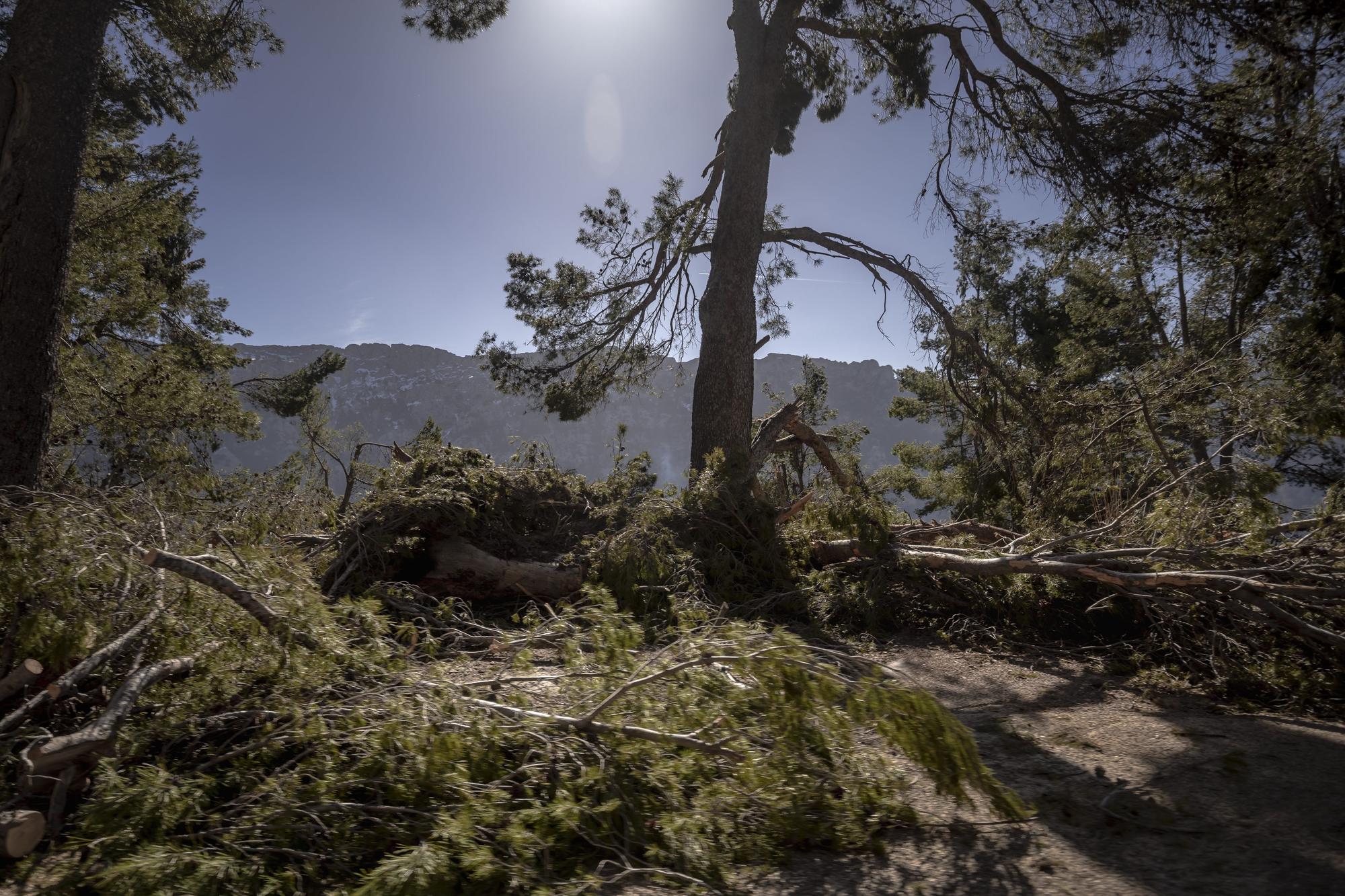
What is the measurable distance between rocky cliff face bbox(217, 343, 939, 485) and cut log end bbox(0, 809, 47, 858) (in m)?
92.3

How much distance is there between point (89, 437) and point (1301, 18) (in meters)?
12.4

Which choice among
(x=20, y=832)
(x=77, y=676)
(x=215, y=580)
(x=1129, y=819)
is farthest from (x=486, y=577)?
(x=1129, y=819)

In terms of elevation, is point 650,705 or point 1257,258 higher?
point 1257,258

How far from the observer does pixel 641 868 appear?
1825 millimetres

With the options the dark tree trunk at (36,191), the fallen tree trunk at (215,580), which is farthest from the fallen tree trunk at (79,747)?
the dark tree trunk at (36,191)

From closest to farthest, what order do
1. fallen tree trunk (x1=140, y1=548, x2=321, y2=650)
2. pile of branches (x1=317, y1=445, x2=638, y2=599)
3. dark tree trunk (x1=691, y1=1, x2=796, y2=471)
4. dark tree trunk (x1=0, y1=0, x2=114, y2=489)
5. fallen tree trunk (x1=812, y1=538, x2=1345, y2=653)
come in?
1. fallen tree trunk (x1=140, y1=548, x2=321, y2=650)
2. fallen tree trunk (x1=812, y1=538, x2=1345, y2=653)
3. dark tree trunk (x1=0, y1=0, x2=114, y2=489)
4. pile of branches (x1=317, y1=445, x2=638, y2=599)
5. dark tree trunk (x1=691, y1=1, x2=796, y2=471)

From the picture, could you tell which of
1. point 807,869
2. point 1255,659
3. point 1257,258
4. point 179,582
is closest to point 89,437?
point 179,582

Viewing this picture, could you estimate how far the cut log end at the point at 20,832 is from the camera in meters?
1.74

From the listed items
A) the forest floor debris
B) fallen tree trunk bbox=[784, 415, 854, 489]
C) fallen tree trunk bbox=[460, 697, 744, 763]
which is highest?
fallen tree trunk bbox=[784, 415, 854, 489]

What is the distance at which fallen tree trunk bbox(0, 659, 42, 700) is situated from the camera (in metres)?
2.31

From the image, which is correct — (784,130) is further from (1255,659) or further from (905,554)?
(1255,659)

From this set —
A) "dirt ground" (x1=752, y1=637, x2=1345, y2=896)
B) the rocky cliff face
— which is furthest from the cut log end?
the rocky cliff face

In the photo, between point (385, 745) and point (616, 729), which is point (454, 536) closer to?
point (385, 745)

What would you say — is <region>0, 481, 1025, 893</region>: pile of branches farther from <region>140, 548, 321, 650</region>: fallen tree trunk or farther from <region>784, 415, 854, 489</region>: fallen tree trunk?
<region>784, 415, 854, 489</region>: fallen tree trunk
